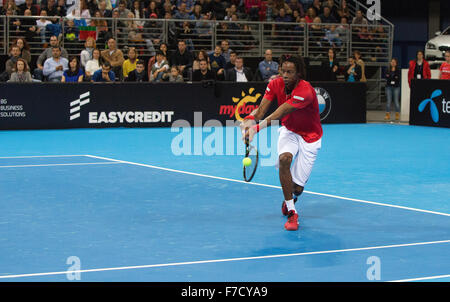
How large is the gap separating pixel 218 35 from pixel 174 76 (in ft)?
14.6

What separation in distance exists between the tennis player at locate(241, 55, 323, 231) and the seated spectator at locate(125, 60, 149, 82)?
13.0 m

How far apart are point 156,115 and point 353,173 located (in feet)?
31.7

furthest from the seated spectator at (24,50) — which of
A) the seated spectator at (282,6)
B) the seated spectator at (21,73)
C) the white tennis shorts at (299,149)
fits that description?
the white tennis shorts at (299,149)

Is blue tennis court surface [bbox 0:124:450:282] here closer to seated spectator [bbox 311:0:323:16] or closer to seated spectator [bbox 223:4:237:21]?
seated spectator [bbox 223:4:237:21]

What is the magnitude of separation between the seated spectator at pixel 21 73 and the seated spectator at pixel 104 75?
5.60 ft

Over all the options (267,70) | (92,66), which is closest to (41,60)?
(92,66)

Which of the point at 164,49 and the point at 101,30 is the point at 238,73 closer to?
the point at 164,49

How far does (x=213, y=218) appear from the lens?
931cm

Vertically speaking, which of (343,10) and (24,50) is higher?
(343,10)

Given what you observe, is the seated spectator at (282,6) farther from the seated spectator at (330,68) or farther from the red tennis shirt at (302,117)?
the red tennis shirt at (302,117)

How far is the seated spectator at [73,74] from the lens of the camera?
21.4 metres

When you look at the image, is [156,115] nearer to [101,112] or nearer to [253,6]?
[101,112]

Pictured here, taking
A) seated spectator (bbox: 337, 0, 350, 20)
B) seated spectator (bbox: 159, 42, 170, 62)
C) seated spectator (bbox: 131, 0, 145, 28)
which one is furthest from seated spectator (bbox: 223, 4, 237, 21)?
seated spectator (bbox: 337, 0, 350, 20)
